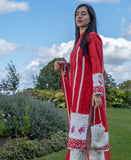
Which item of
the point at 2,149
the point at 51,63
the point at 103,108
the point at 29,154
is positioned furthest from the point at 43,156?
the point at 51,63

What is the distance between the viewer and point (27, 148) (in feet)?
17.8

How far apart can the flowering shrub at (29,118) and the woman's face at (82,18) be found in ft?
9.97

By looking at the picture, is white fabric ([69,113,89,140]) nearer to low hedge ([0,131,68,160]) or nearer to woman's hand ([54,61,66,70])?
woman's hand ([54,61,66,70])

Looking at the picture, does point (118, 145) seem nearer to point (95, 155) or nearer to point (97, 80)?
point (95, 155)

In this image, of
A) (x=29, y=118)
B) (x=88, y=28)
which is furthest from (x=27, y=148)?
(x=88, y=28)

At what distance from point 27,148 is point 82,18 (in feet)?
10.3

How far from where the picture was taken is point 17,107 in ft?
22.3

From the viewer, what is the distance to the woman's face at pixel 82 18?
10.7 feet

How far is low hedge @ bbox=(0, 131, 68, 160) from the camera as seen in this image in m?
5.20

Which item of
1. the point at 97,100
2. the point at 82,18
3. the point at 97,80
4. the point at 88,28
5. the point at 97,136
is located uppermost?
the point at 82,18

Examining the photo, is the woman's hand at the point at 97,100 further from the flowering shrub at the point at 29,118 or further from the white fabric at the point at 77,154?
the flowering shrub at the point at 29,118

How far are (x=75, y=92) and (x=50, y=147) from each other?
3.06 meters

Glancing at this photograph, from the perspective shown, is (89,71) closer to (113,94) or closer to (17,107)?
(17,107)

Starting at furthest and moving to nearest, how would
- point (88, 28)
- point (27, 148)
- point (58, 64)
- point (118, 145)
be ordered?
point (118, 145) < point (27, 148) < point (58, 64) < point (88, 28)
